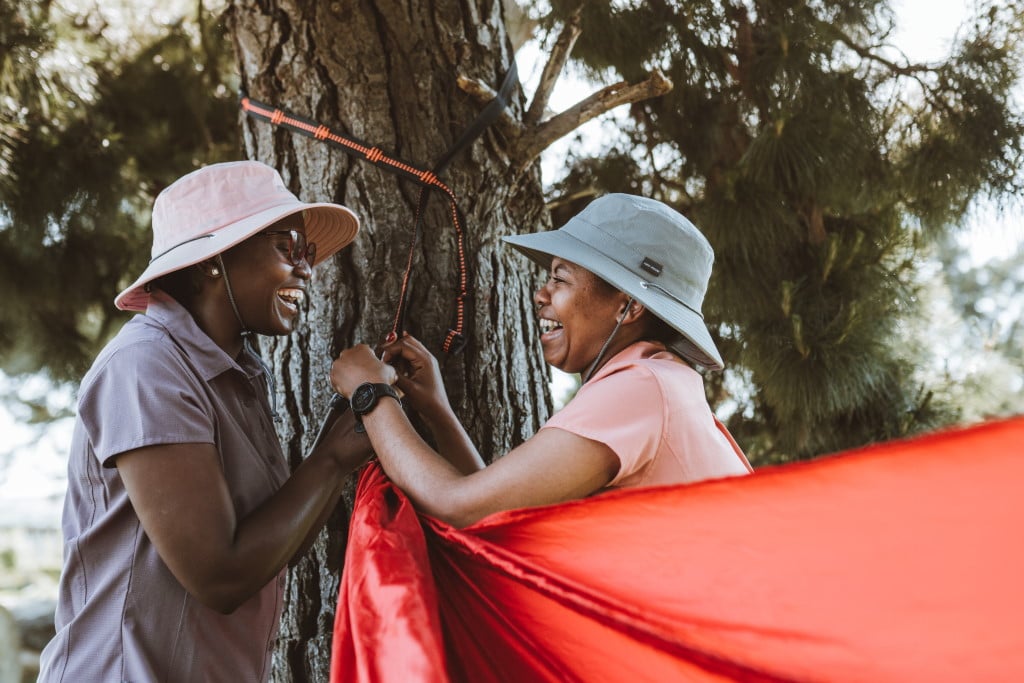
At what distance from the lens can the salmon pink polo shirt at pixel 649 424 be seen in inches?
67.2

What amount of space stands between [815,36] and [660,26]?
573 millimetres

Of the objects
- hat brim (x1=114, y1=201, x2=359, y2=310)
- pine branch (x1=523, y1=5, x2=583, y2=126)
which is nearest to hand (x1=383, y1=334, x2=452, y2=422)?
hat brim (x1=114, y1=201, x2=359, y2=310)

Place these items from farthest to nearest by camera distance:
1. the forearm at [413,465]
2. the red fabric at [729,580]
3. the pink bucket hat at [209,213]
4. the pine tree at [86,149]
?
the pine tree at [86,149] → the pink bucket hat at [209,213] → the forearm at [413,465] → the red fabric at [729,580]

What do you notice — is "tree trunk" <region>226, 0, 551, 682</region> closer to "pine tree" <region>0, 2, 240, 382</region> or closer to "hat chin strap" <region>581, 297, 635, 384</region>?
"hat chin strap" <region>581, 297, 635, 384</region>

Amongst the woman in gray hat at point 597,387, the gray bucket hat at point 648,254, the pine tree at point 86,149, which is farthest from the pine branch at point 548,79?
the pine tree at point 86,149

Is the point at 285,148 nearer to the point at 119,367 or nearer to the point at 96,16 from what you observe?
the point at 119,367

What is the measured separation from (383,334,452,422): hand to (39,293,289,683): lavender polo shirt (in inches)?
21.3

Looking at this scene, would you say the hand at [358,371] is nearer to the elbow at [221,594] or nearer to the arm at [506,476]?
the arm at [506,476]

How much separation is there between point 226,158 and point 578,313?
2912 millimetres

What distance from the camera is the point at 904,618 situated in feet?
4.21

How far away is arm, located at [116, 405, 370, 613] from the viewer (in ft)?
5.30

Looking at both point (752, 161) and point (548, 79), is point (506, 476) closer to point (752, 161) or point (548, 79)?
→ point (548, 79)

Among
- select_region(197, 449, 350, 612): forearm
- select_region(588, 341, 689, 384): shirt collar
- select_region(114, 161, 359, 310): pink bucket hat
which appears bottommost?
select_region(197, 449, 350, 612): forearm

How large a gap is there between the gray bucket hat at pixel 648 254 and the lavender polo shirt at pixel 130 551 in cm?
83
